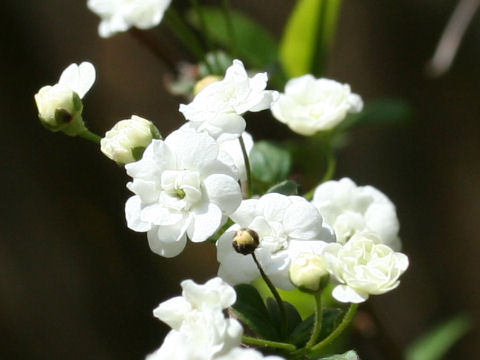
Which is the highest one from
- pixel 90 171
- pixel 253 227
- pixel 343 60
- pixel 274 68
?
pixel 253 227

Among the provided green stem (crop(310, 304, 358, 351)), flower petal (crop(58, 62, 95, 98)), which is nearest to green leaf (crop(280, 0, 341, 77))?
flower petal (crop(58, 62, 95, 98))

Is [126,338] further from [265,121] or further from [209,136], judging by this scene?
[209,136]

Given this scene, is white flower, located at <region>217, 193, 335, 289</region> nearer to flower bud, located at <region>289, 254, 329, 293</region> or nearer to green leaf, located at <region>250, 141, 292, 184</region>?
flower bud, located at <region>289, 254, 329, 293</region>

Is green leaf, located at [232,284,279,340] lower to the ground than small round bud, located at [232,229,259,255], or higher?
lower

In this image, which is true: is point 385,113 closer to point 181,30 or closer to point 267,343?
point 181,30

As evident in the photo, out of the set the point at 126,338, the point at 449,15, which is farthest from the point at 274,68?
the point at 126,338

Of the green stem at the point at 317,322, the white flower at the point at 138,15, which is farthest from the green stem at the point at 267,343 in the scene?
the white flower at the point at 138,15

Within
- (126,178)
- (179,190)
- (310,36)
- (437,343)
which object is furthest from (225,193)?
(126,178)
